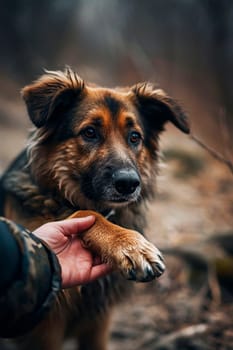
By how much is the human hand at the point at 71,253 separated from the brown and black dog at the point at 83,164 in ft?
1.43

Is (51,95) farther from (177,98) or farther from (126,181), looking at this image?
(177,98)

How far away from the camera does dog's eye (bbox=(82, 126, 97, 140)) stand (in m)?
3.81

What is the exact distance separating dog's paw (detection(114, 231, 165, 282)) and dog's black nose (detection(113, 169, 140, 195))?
63cm

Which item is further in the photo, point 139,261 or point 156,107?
point 156,107

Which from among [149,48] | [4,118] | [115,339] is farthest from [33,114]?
[149,48]

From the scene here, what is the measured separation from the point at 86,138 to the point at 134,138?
1.25 feet

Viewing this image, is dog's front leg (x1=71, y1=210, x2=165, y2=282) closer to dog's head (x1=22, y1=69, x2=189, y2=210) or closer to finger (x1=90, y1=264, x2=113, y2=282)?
finger (x1=90, y1=264, x2=113, y2=282)

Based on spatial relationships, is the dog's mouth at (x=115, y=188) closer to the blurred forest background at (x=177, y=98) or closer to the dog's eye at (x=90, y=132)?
the dog's eye at (x=90, y=132)

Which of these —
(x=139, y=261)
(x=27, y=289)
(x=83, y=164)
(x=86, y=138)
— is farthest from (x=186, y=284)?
(x=27, y=289)

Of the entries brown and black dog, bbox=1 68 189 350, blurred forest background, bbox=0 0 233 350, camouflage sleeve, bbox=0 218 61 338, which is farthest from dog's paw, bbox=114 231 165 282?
blurred forest background, bbox=0 0 233 350

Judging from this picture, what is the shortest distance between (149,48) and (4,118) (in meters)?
3.81

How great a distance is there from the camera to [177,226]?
7035mm

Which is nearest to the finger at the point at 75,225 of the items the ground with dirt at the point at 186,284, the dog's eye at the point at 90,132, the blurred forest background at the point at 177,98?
the dog's eye at the point at 90,132

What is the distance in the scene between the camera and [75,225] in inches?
121
